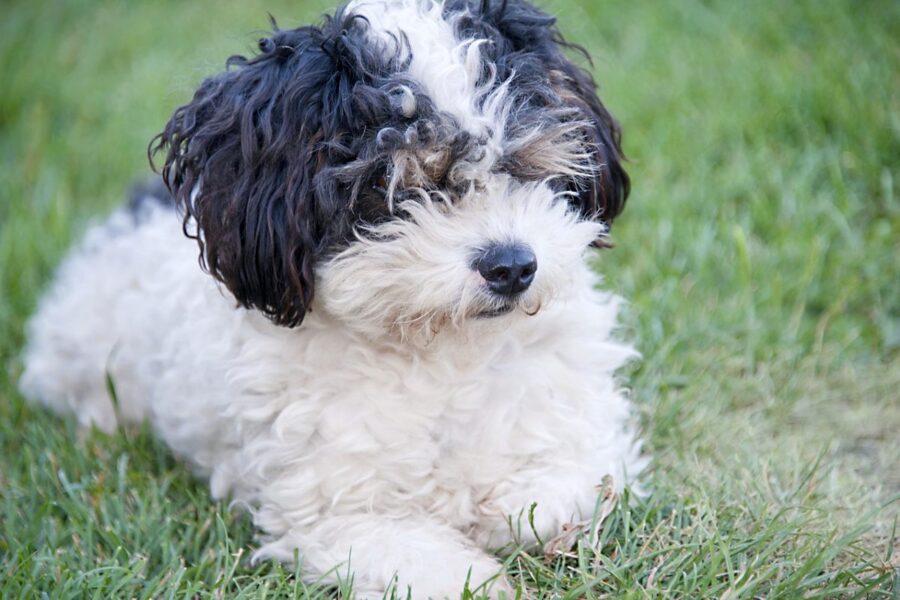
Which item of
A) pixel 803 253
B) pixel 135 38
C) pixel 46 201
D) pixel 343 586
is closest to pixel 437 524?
pixel 343 586

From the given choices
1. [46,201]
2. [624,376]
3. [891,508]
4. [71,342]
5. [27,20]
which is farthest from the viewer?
[27,20]

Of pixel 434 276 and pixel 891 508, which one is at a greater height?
pixel 434 276

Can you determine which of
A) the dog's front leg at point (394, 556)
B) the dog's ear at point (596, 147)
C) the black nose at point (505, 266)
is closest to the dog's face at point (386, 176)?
the black nose at point (505, 266)

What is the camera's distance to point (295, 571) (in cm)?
281

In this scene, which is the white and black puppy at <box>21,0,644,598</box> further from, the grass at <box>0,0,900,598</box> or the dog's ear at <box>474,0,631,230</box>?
the grass at <box>0,0,900,598</box>

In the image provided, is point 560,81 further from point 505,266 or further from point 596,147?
point 505,266

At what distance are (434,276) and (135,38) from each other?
16.4 ft

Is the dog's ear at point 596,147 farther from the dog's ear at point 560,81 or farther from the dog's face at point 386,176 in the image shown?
the dog's face at point 386,176

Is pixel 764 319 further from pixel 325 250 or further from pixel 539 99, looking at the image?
A: pixel 325 250

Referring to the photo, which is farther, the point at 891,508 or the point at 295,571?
the point at 891,508

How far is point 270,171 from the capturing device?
2.62 m

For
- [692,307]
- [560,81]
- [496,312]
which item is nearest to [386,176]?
[496,312]

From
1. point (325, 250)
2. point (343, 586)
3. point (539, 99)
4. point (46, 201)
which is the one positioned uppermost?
point (539, 99)

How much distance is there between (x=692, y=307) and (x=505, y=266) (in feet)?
5.47
